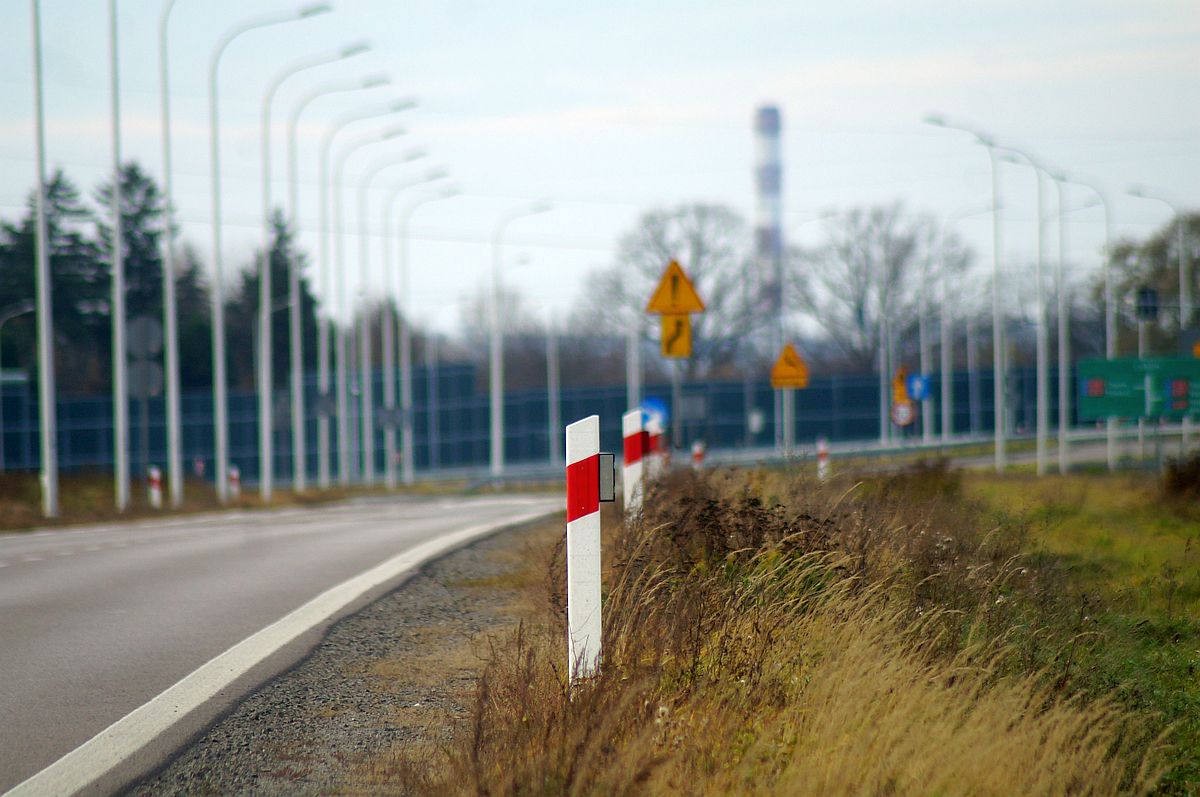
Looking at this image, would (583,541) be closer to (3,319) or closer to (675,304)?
(675,304)

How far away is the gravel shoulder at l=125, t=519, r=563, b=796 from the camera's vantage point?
5602mm

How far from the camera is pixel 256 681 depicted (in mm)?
7523

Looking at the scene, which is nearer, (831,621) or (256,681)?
(831,621)

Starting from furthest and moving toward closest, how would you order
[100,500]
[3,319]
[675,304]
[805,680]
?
[3,319], [100,500], [675,304], [805,680]

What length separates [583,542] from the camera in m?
5.94

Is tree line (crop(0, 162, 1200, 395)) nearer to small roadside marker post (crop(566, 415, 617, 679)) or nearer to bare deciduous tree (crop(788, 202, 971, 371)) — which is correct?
bare deciduous tree (crop(788, 202, 971, 371))

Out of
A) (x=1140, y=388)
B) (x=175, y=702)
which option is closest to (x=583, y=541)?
(x=175, y=702)

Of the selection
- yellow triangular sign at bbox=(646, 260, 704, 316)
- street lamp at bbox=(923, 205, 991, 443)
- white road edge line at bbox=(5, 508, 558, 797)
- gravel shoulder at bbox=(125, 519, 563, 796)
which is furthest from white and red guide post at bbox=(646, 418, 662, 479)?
street lamp at bbox=(923, 205, 991, 443)

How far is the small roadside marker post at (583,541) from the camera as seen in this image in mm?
5871

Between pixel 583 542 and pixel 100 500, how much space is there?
102ft

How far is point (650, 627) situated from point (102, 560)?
10.3 meters

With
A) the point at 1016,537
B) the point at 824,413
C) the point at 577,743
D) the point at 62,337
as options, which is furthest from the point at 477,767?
the point at 62,337

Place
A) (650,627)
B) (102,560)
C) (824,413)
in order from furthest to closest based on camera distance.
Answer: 1. (824,413)
2. (102,560)
3. (650,627)

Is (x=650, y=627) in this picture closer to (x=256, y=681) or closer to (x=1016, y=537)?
(x=256, y=681)
